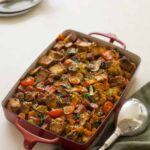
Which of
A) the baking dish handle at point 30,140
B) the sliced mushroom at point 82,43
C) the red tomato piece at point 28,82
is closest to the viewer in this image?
the baking dish handle at point 30,140

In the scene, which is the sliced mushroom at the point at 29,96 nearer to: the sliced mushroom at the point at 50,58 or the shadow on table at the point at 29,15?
the sliced mushroom at the point at 50,58

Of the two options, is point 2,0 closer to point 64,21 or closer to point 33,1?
point 33,1

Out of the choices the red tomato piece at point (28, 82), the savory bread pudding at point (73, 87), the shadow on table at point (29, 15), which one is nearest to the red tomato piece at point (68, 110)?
the savory bread pudding at point (73, 87)

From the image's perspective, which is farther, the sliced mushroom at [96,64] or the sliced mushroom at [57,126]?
the sliced mushroom at [96,64]

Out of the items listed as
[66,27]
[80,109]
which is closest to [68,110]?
[80,109]

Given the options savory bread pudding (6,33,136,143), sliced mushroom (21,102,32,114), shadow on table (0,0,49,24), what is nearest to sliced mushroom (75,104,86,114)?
savory bread pudding (6,33,136,143)

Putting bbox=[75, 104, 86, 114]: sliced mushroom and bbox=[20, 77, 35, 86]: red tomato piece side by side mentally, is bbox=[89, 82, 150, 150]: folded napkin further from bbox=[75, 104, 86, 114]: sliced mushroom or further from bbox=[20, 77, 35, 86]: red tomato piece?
bbox=[20, 77, 35, 86]: red tomato piece
